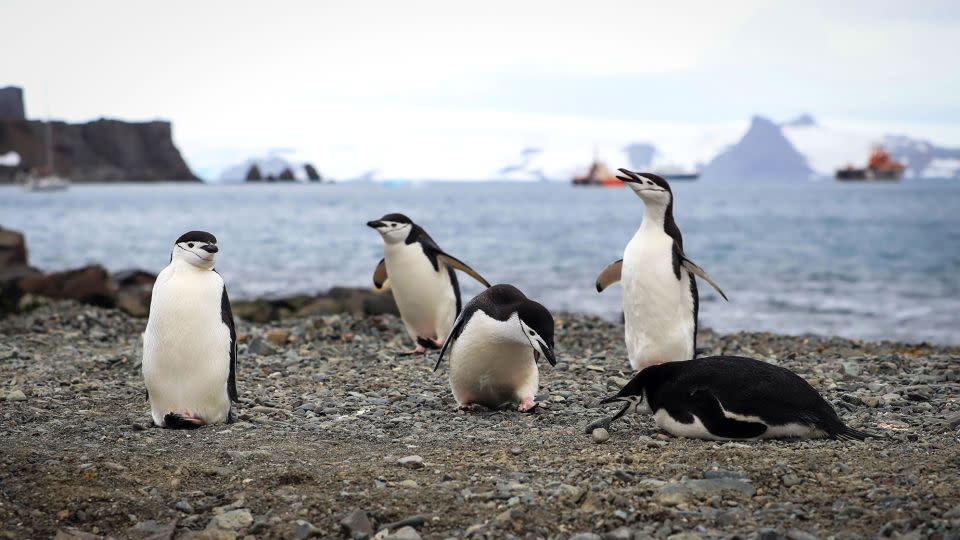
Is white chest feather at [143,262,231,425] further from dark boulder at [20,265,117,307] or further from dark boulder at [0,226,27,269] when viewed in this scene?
dark boulder at [0,226,27,269]

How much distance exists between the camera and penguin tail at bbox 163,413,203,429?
16.8ft

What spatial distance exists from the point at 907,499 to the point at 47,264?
31389 mm

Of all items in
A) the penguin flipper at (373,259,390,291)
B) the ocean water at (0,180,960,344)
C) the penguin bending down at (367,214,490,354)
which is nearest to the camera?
the penguin bending down at (367,214,490,354)

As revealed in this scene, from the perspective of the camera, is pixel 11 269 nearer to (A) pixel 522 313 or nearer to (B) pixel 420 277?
(B) pixel 420 277

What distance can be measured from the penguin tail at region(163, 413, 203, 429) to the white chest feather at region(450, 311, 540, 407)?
1.37 m

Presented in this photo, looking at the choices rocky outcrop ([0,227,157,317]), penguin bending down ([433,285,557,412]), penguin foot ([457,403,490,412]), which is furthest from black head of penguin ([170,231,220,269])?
rocky outcrop ([0,227,157,317])

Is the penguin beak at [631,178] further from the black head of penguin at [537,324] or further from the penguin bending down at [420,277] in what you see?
the penguin bending down at [420,277]

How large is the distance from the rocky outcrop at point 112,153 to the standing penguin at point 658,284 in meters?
119

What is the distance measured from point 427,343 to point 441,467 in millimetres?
3949

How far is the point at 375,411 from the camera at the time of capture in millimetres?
5578

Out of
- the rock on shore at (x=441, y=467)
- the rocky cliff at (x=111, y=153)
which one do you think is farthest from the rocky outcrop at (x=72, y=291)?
the rocky cliff at (x=111, y=153)

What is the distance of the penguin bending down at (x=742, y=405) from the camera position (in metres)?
4.53

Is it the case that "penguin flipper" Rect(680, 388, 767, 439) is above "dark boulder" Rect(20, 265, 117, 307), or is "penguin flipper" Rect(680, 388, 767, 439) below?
above

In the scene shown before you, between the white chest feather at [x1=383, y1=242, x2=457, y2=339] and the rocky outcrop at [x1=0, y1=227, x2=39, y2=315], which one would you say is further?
the rocky outcrop at [x1=0, y1=227, x2=39, y2=315]
